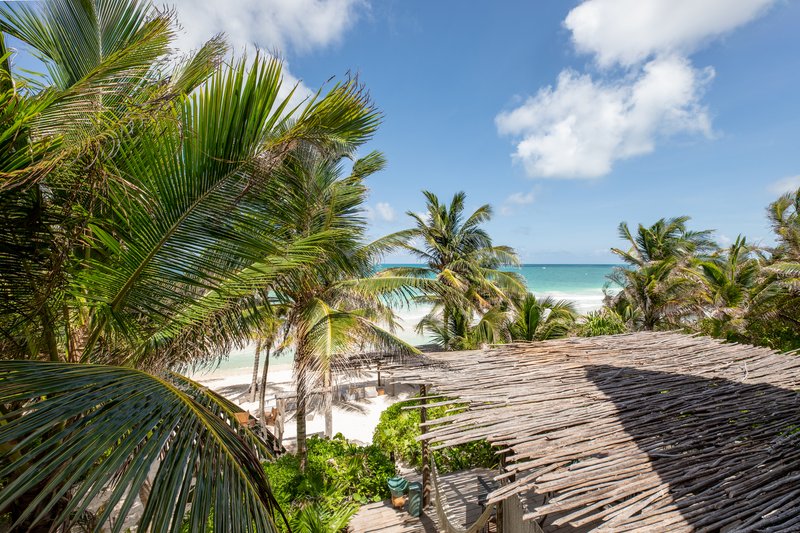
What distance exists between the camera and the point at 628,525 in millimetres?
2434

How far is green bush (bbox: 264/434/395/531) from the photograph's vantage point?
5.78m

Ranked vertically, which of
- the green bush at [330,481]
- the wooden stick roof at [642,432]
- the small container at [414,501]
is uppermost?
the wooden stick roof at [642,432]

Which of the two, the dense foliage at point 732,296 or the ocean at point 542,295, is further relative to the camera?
the ocean at point 542,295

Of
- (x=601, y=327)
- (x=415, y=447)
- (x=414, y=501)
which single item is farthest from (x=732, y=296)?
(x=414, y=501)

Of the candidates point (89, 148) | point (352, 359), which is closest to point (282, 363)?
point (352, 359)

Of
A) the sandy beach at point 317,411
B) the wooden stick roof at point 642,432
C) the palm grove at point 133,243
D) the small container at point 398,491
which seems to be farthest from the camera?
the sandy beach at point 317,411

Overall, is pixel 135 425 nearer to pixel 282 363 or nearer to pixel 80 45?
pixel 80 45

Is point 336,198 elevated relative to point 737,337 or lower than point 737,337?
elevated

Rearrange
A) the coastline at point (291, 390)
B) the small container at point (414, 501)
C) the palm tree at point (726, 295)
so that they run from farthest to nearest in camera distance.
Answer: the palm tree at point (726, 295) → the coastline at point (291, 390) → the small container at point (414, 501)

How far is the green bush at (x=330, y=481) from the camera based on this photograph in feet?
19.0

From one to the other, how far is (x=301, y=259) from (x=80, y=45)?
2.41 metres

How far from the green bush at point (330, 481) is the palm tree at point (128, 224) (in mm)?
→ 3920

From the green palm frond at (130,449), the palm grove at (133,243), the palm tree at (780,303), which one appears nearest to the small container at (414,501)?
the palm grove at (133,243)

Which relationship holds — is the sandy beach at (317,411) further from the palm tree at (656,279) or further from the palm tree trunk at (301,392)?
the palm tree at (656,279)
